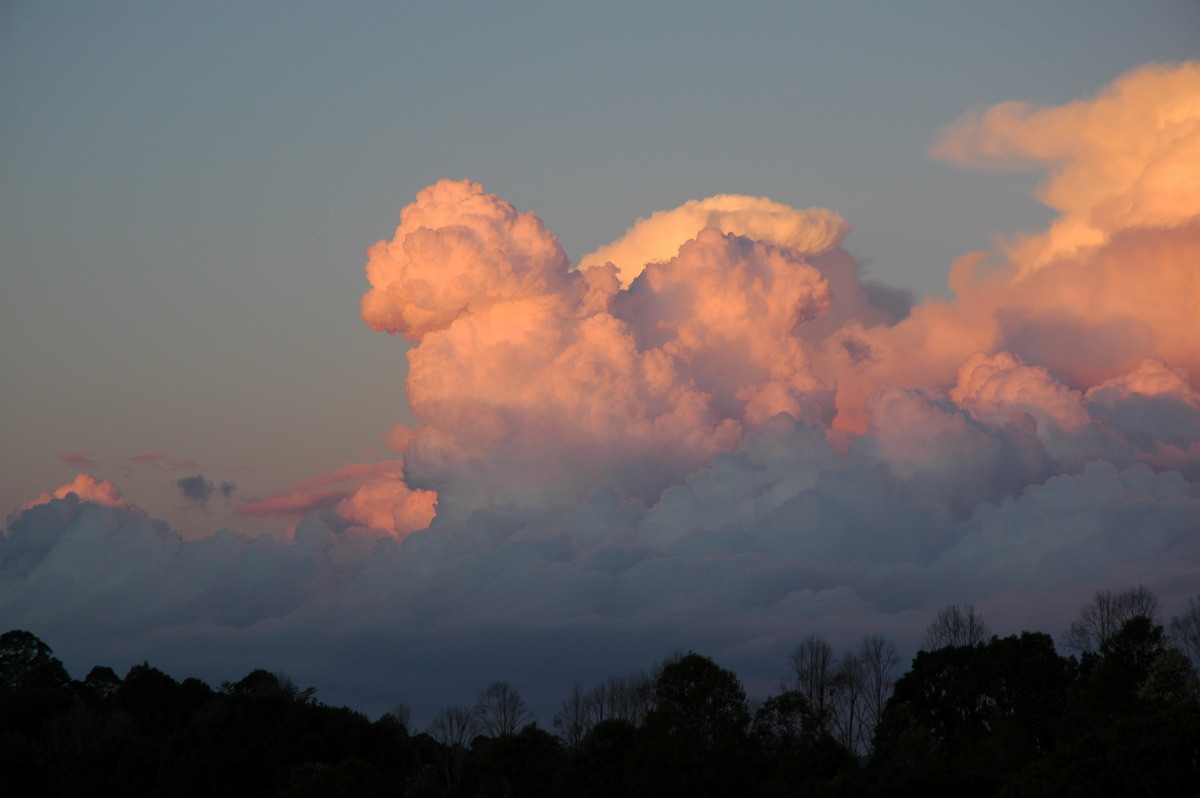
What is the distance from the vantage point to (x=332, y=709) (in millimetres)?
95125

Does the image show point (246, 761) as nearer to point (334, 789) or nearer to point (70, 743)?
point (334, 789)

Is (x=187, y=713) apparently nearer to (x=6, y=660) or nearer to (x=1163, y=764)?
(x=6, y=660)

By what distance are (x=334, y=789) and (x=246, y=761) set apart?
19.9 meters

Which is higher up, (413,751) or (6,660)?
(6,660)

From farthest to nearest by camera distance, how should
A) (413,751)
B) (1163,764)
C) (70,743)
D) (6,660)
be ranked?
(6,660) < (70,743) < (413,751) < (1163,764)

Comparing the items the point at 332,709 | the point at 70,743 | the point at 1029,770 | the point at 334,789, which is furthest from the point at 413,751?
the point at 1029,770

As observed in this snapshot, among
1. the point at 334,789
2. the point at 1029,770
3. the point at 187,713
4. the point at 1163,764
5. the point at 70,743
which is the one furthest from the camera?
the point at 187,713

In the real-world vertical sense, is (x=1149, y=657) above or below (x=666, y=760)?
above

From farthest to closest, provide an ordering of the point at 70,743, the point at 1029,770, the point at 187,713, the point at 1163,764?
the point at 187,713, the point at 70,743, the point at 1029,770, the point at 1163,764

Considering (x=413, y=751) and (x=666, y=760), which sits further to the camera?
(x=413, y=751)

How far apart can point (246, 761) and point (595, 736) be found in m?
28.8

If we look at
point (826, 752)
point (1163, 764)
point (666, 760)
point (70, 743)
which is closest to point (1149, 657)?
point (826, 752)

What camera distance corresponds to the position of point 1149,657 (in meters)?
82.4

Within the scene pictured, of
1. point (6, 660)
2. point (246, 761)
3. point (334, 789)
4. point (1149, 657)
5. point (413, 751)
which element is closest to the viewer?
point (334, 789)
